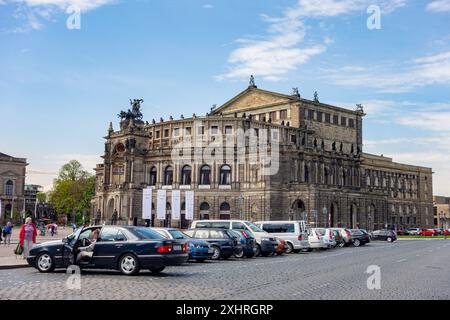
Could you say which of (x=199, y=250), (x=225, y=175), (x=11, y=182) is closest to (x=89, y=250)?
(x=199, y=250)

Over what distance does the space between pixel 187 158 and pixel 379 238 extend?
105 ft

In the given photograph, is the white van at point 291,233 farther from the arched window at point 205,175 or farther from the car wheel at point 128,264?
the arched window at point 205,175

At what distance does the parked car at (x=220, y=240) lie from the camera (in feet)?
89.5

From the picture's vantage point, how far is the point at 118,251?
17797 millimetres

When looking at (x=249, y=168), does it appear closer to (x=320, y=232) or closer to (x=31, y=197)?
(x=320, y=232)

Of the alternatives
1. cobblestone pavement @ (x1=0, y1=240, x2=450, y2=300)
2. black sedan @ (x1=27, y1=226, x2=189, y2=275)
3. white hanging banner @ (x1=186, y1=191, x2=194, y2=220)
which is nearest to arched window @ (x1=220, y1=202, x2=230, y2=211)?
white hanging banner @ (x1=186, y1=191, x2=194, y2=220)

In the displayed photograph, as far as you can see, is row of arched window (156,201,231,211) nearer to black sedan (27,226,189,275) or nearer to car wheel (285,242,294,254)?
car wheel (285,242,294,254)

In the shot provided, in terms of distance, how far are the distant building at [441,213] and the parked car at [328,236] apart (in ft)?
347

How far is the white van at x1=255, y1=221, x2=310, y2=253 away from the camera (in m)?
34.9

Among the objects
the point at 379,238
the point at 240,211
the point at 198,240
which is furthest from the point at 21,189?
the point at 198,240

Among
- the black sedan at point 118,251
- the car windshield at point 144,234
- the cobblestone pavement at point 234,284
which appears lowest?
the cobblestone pavement at point 234,284

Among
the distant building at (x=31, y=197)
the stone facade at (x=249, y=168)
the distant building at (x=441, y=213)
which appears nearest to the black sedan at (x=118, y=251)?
the stone facade at (x=249, y=168)

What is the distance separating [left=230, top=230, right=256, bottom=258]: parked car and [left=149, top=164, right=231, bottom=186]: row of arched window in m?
52.1
